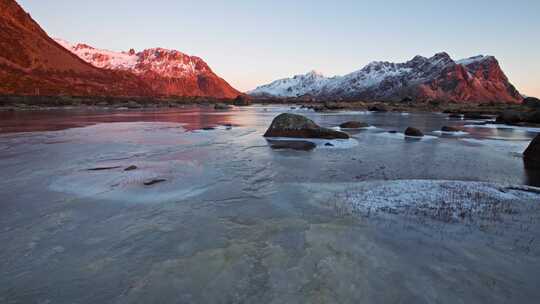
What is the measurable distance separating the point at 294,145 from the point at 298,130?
3212 mm

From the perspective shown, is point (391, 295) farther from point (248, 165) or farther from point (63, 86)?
point (63, 86)

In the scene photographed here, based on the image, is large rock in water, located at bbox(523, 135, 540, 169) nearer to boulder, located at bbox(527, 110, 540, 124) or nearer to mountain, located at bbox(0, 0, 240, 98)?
boulder, located at bbox(527, 110, 540, 124)

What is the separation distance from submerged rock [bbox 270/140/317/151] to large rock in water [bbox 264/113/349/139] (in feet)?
4.61

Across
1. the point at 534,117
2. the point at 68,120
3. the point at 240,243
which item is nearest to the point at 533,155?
the point at 240,243

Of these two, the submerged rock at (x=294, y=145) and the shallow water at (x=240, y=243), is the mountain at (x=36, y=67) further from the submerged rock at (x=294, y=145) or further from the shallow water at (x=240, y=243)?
the shallow water at (x=240, y=243)

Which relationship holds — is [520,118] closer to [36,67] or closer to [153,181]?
[153,181]

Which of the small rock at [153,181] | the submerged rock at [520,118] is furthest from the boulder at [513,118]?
the small rock at [153,181]

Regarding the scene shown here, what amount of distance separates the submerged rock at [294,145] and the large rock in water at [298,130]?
4.61ft

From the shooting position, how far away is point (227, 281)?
4.04 metres

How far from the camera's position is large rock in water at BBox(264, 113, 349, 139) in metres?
19.5

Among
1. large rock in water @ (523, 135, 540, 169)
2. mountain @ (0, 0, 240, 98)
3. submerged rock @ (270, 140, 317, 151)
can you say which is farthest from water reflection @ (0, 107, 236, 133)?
mountain @ (0, 0, 240, 98)

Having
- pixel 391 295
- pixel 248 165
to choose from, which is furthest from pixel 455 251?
pixel 248 165

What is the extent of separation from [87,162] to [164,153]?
10.9 feet

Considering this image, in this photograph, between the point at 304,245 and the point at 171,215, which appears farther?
the point at 171,215
